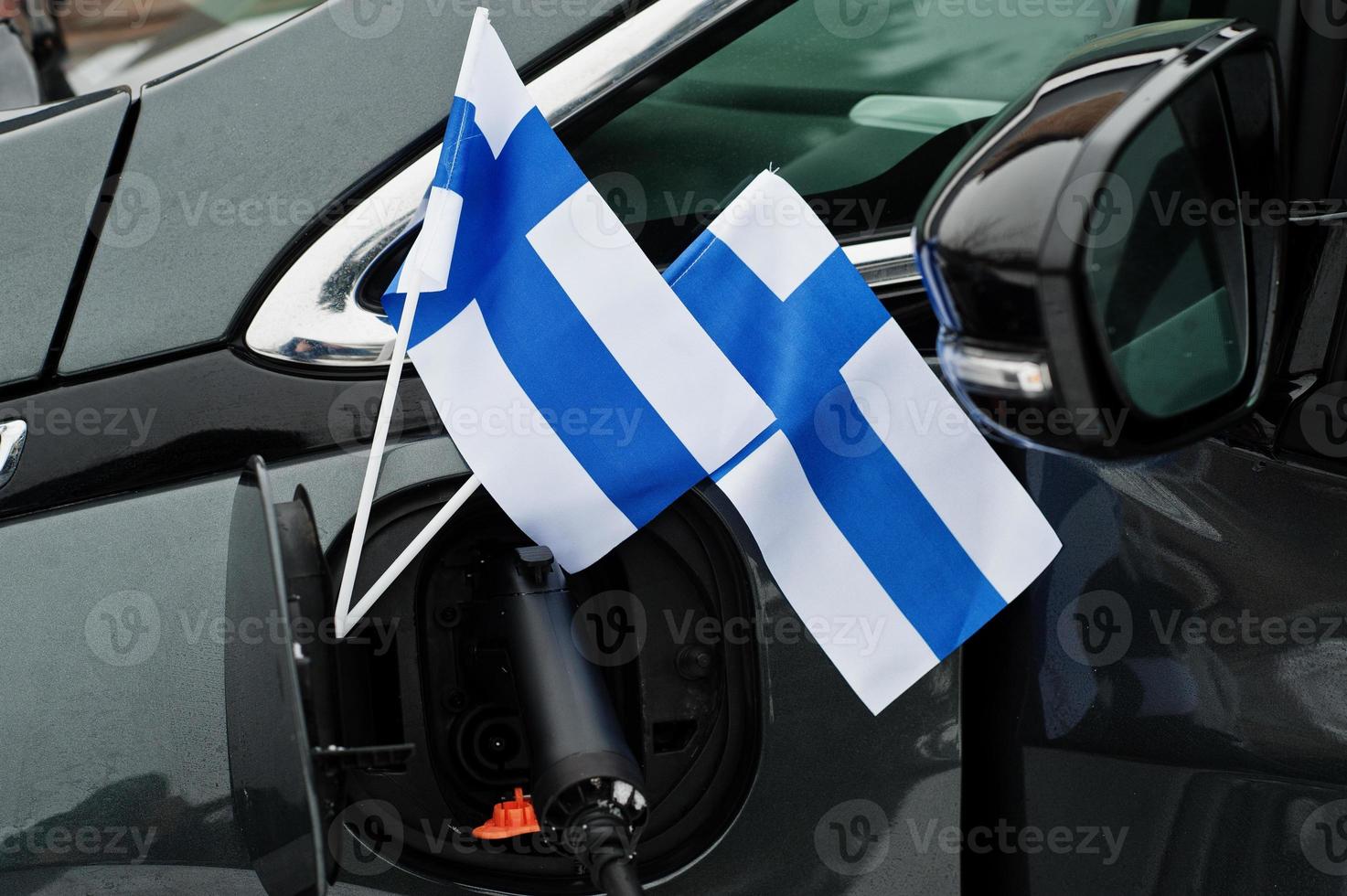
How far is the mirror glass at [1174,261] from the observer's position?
3.09 ft

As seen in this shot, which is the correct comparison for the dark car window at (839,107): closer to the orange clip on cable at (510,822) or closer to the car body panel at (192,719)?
the car body panel at (192,719)

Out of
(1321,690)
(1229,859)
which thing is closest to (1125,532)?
(1321,690)

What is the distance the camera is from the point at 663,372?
1.31 metres

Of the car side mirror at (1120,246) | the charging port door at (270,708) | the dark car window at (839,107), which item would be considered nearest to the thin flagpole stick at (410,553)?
the charging port door at (270,708)

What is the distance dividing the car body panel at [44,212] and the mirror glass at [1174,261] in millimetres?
1106

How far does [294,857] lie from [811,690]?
1.93ft

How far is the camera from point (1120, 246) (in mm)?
971

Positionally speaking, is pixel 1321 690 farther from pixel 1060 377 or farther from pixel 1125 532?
pixel 1060 377

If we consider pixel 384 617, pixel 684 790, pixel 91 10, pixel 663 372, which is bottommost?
pixel 684 790

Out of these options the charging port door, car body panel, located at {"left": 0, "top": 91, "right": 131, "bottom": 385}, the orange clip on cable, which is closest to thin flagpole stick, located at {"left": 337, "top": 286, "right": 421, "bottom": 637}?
the charging port door

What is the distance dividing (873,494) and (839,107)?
53 cm

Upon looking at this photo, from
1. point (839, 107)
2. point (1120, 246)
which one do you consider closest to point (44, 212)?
point (839, 107)

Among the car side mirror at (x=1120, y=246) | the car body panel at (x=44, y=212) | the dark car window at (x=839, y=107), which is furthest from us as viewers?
the dark car window at (x=839, y=107)

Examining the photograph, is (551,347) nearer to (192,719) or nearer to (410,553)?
(410,553)
